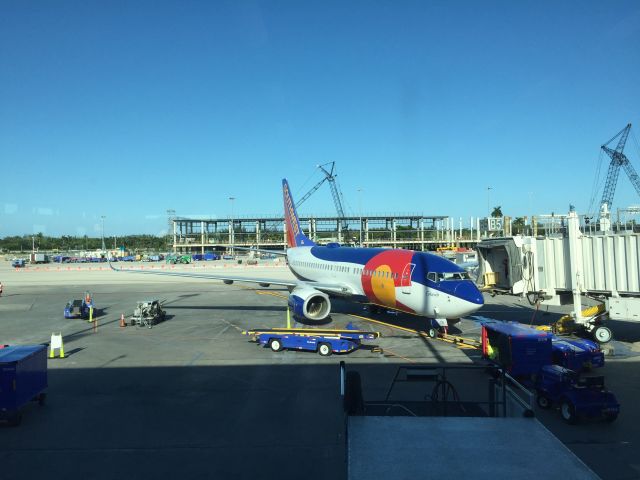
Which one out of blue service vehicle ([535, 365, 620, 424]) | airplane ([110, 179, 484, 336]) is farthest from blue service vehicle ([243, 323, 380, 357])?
blue service vehicle ([535, 365, 620, 424])

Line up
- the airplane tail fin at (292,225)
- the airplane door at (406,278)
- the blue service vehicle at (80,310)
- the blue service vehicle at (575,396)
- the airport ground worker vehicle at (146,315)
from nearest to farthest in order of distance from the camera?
the blue service vehicle at (575,396)
the airplane door at (406,278)
the airport ground worker vehicle at (146,315)
the blue service vehicle at (80,310)
the airplane tail fin at (292,225)

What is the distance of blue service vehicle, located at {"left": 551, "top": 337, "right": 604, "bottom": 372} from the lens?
638 inches

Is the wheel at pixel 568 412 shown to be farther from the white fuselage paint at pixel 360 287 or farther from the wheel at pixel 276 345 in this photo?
the wheel at pixel 276 345

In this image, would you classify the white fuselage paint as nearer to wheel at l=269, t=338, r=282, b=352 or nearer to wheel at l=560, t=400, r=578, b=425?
wheel at l=269, t=338, r=282, b=352

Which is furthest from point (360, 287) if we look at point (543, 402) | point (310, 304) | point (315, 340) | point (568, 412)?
point (568, 412)

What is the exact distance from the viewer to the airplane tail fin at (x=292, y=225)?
131 feet

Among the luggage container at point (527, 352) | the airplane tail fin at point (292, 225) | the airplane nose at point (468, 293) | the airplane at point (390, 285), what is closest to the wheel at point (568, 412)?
the luggage container at point (527, 352)

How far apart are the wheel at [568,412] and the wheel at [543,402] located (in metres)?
0.78

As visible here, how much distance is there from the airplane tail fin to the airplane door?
1725cm

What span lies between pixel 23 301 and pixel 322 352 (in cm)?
3329

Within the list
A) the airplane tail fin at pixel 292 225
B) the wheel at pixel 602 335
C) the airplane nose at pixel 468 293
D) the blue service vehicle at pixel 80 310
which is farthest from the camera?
the airplane tail fin at pixel 292 225

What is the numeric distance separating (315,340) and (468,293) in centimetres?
701

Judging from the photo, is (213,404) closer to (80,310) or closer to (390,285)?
(390,285)

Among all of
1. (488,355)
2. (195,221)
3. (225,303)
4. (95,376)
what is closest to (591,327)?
(488,355)
